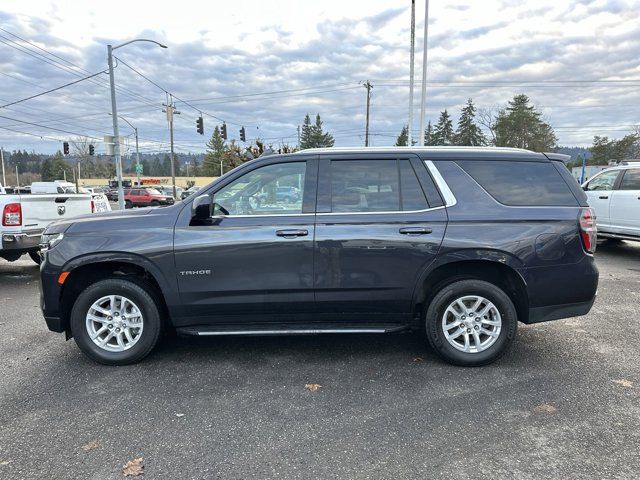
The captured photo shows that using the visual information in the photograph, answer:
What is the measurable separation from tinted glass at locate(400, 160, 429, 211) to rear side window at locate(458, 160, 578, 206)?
1.44ft

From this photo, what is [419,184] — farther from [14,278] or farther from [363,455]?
[14,278]

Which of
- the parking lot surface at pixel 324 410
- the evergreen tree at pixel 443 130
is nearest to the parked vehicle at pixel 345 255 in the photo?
the parking lot surface at pixel 324 410

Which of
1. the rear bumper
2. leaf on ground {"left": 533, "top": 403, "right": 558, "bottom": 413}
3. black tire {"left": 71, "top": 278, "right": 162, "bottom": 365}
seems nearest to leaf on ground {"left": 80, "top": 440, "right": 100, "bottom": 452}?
→ black tire {"left": 71, "top": 278, "right": 162, "bottom": 365}

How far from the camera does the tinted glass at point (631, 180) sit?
29.9 feet

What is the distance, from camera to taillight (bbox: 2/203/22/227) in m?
7.04

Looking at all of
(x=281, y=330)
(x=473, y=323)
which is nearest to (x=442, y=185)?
(x=473, y=323)

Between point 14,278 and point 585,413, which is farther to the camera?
point 14,278

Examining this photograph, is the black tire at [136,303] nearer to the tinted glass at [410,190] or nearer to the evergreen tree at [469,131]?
the tinted glass at [410,190]

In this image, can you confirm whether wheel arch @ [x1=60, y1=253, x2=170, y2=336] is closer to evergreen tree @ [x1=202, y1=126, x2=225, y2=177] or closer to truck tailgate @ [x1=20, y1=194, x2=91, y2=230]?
truck tailgate @ [x1=20, y1=194, x2=91, y2=230]

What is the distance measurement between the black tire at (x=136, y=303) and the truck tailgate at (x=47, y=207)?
430 centimetres

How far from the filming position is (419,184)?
394 cm

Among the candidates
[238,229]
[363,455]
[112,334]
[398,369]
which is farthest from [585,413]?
[112,334]

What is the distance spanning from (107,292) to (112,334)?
38 centimetres

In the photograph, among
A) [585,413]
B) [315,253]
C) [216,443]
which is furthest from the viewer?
[315,253]
